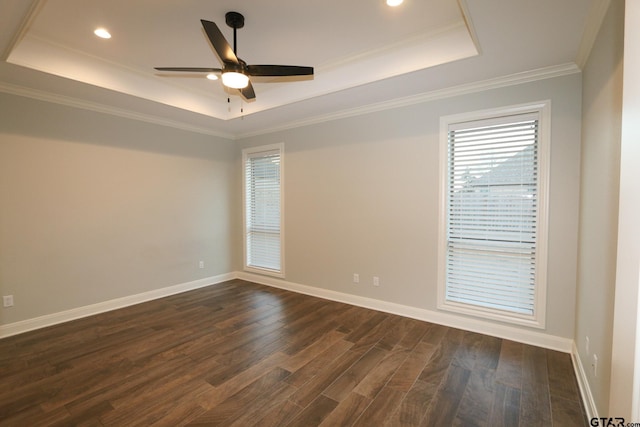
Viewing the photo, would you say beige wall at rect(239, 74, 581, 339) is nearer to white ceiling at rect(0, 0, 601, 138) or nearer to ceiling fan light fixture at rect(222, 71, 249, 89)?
white ceiling at rect(0, 0, 601, 138)

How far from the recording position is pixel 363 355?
2.77 meters

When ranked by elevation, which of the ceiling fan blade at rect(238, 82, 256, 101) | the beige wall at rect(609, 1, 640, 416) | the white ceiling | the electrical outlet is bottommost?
the electrical outlet

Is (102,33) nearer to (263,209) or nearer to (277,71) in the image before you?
(277,71)

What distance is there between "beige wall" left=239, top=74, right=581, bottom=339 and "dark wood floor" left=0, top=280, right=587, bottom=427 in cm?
60

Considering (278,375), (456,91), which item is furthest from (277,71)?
(278,375)

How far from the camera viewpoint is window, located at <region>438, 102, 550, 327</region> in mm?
2873

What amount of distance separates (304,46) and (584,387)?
3756 mm

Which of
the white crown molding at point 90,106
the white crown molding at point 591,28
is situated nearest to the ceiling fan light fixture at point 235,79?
the white crown molding at point 591,28

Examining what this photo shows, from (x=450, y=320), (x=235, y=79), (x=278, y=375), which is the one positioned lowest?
(x=278, y=375)

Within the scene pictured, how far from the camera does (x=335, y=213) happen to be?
429 cm

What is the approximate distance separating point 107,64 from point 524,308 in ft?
17.3

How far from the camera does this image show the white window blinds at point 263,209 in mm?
5047

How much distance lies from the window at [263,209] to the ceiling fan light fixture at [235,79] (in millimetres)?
2451

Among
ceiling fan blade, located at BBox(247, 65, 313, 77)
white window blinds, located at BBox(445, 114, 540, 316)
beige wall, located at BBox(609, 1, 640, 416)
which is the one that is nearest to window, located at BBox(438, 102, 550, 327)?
white window blinds, located at BBox(445, 114, 540, 316)
